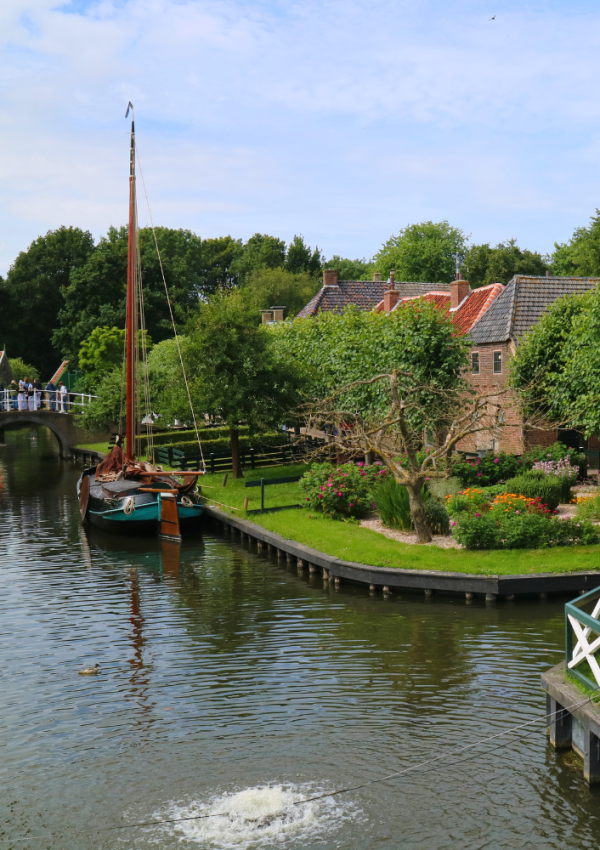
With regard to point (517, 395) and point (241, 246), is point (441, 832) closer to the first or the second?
point (517, 395)

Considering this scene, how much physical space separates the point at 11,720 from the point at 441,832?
7.20m

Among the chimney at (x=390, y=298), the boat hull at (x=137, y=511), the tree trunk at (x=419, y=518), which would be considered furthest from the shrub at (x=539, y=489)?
the chimney at (x=390, y=298)

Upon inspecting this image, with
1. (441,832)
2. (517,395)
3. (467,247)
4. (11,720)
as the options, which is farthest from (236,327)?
(467,247)

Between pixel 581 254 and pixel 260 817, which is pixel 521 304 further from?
pixel 581 254

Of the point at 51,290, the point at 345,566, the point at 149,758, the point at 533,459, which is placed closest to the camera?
the point at 149,758

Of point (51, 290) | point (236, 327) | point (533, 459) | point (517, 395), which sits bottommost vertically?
point (533, 459)

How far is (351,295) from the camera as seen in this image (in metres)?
55.6

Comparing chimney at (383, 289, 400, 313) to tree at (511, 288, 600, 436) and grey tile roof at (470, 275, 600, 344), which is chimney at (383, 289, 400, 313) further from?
tree at (511, 288, 600, 436)

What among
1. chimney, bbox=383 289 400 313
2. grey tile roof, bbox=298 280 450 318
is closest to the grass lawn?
chimney, bbox=383 289 400 313

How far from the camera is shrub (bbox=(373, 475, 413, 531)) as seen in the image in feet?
79.5

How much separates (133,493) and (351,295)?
2945cm

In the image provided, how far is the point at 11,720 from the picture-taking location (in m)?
13.6

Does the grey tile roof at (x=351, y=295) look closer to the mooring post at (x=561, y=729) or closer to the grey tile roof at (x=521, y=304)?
the grey tile roof at (x=521, y=304)

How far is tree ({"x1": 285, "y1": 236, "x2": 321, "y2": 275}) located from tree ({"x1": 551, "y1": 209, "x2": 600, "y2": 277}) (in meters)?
30.4
